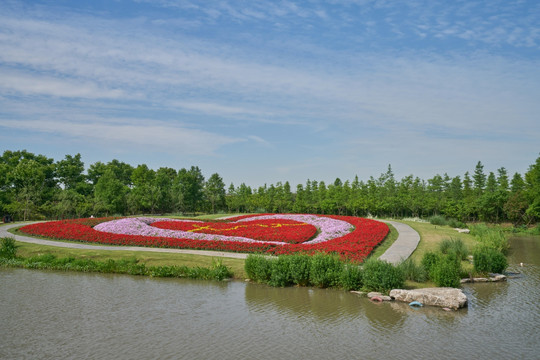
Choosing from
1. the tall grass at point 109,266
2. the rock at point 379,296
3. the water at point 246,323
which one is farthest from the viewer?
the tall grass at point 109,266

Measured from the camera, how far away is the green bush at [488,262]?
1933cm

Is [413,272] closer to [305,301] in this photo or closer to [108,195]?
[305,301]

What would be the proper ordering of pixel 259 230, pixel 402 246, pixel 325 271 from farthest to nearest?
pixel 259 230
pixel 402 246
pixel 325 271

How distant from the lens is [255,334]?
1165 cm

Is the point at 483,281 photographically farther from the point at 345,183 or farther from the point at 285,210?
the point at 285,210

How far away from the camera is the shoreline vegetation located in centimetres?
1647

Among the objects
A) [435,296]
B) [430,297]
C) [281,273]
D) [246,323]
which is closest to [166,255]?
[281,273]

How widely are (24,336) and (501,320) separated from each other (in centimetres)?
1524

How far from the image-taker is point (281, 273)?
1747 cm

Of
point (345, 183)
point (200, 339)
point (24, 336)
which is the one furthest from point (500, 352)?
point (345, 183)

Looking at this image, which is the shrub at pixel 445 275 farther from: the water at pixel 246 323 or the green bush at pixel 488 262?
the green bush at pixel 488 262

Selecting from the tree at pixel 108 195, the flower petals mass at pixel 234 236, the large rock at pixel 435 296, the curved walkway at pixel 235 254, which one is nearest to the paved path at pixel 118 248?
the curved walkway at pixel 235 254

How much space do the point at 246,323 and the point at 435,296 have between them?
24.3ft

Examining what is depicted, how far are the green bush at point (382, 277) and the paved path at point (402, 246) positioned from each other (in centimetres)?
249
